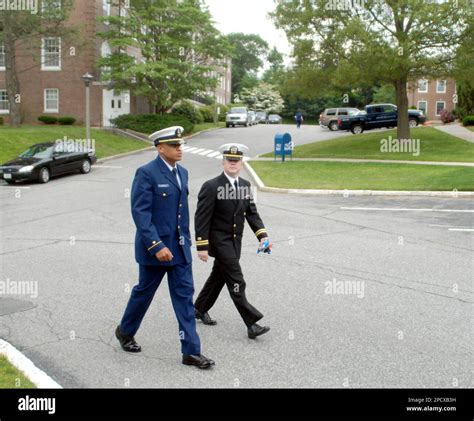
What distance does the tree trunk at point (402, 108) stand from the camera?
95.4ft

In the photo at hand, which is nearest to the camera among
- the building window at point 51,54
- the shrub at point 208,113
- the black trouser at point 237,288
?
the black trouser at point 237,288

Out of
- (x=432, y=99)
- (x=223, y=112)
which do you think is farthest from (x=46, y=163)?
(x=432, y=99)

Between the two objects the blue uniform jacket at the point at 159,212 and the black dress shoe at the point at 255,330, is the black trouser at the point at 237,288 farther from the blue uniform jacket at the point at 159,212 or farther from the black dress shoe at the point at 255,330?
the blue uniform jacket at the point at 159,212

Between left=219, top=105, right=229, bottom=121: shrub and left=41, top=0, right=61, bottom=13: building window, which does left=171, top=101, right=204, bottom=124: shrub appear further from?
left=219, top=105, right=229, bottom=121: shrub

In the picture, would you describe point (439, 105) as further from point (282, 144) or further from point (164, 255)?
point (164, 255)

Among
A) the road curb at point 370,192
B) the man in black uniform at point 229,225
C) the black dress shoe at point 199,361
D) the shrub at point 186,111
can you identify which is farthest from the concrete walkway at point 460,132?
the black dress shoe at point 199,361

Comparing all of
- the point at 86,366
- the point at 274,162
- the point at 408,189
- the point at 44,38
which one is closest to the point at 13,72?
the point at 44,38

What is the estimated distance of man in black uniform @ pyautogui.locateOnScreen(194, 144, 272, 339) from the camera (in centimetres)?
598

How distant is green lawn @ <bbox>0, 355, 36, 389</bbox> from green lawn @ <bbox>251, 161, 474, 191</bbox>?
1406 centimetres

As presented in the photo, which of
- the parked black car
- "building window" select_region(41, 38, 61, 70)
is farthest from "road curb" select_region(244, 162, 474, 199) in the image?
"building window" select_region(41, 38, 61, 70)

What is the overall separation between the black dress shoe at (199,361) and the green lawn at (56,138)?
2255 centimetres

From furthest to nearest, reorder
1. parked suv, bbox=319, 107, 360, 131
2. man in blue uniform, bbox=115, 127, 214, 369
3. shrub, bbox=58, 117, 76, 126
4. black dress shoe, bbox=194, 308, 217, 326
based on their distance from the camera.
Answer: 1. parked suv, bbox=319, 107, 360, 131
2. shrub, bbox=58, 117, 76, 126
3. black dress shoe, bbox=194, 308, 217, 326
4. man in blue uniform, bbox=115, 127, 214, 369
